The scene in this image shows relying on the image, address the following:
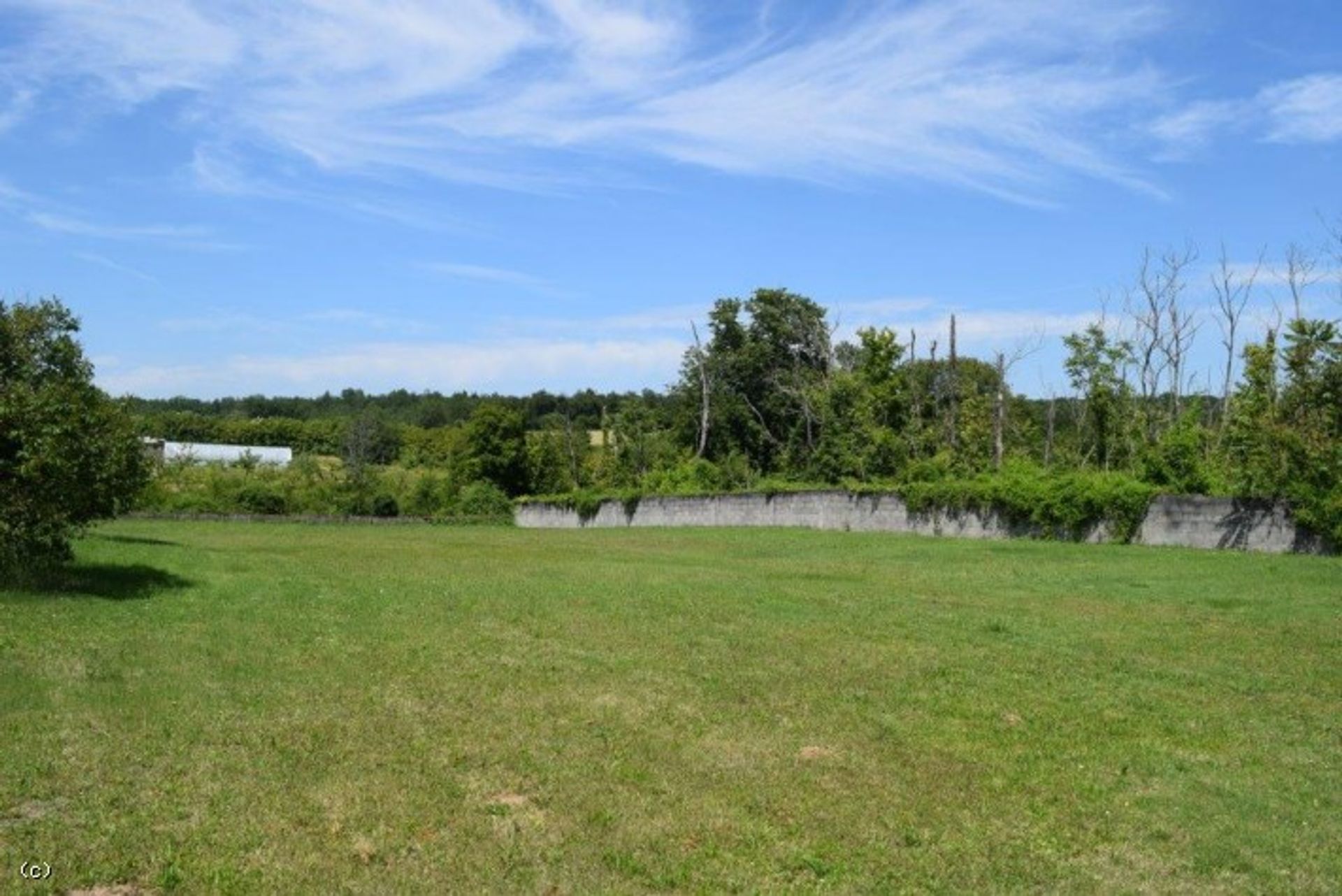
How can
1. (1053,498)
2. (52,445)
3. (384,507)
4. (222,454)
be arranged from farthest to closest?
(222,454) → (384,507) → (1053,498) → (52,445)

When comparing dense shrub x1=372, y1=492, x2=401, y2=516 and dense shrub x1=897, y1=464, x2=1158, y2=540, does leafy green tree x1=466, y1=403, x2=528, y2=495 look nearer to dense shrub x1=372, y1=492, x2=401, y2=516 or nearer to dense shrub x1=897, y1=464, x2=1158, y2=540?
dense shrub x1=372, y1=492, x2=401, y2=516

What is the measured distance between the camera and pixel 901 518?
42.2m

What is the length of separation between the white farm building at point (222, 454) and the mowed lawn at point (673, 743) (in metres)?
63.6

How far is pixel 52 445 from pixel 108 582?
3803 mm

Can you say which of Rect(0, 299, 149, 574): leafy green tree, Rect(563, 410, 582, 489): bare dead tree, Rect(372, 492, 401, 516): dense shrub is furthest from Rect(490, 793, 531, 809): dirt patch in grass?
Rect(563, 410, 582, 489): bare dead tree

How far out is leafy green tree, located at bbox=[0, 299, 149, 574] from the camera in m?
18.8

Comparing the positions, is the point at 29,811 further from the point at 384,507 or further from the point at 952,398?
the point at 384,507

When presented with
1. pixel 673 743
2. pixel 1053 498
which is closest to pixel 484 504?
pixel 1053 498

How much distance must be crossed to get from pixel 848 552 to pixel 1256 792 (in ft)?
78.1

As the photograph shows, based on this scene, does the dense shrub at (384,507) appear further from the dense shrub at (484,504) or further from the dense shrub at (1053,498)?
the dense shrub at (1053,498)

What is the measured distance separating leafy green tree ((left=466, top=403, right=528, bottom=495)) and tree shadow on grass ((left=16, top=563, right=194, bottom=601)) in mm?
55625

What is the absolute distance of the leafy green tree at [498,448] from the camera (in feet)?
265

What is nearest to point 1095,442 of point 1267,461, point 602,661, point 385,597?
point 1267,461

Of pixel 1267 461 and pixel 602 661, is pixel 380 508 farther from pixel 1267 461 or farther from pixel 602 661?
pixel 602 661
